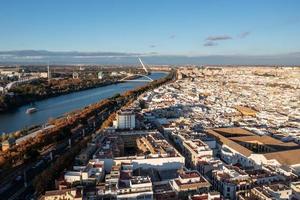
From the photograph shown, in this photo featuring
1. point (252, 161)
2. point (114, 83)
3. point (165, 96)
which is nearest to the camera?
point (252, 161)

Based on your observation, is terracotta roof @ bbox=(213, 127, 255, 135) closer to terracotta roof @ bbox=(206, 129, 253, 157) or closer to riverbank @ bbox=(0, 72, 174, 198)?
terracotta roof @ bbox=(206, 129, 253, 157)

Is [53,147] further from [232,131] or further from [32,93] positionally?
[32,93]

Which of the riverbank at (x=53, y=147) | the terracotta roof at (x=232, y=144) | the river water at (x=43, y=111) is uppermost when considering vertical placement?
the terracotta roof at (x=232, y=144)

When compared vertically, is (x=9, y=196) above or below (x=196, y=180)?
below

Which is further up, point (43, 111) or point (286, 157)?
point (286, 157)

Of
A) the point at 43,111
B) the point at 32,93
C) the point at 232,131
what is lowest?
the point at 43,111

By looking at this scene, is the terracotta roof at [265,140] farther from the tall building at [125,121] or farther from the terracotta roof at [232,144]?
the tall building at [125,121]

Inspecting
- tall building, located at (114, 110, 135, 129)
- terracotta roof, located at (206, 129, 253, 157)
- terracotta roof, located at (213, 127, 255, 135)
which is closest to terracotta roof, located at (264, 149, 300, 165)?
terracotta roof, located at (206, 129, 253, 157)

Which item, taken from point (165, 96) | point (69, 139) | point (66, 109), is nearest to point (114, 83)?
point (165, 96)

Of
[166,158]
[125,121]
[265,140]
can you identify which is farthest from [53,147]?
[265,140]

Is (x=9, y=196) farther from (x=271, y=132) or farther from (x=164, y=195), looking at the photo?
(x=271, y=132)

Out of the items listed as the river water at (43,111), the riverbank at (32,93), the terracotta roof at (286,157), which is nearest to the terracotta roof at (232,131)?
the terracotta roof at (286,157)
